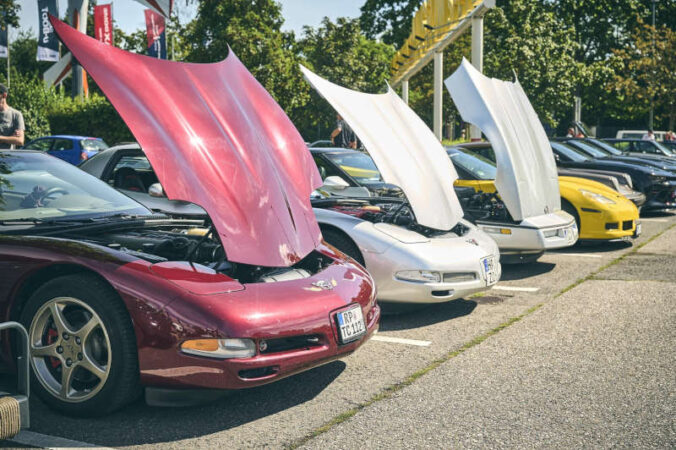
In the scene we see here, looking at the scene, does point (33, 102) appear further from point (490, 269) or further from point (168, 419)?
point (168, 419)

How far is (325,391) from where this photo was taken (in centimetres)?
424

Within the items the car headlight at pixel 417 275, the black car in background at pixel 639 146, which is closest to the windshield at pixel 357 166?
the car headlight at pixel 417 275

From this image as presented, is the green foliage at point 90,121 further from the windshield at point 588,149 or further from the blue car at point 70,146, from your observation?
the windshield at point 588,149

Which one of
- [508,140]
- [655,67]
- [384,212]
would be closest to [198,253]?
[384,212]

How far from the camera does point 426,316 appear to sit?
6.23 metres

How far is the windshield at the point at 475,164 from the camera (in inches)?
371

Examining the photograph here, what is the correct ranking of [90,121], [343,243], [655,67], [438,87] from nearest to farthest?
[343,243] → [438,87] → [90,121] → [655,67]

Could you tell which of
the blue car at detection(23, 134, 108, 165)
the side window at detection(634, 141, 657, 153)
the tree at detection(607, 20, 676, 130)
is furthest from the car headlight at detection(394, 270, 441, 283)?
the tree at detection(607, 20, 676, 130)

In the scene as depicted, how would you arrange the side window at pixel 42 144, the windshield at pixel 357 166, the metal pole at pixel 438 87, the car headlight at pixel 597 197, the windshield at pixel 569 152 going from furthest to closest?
the side window at pixel 42 144 → the metal pole at pixel 438 87 → the windshield at pixel 569 152 → the car headlight at pixel 597 197 → the windshield at pixel 357 166

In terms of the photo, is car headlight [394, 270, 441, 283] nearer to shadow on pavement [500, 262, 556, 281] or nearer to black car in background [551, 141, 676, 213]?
shadow on pavement [500, 262, 556, 281]

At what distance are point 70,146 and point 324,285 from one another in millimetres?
18872

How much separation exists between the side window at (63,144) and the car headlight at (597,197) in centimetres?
1600

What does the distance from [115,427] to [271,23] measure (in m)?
33.7

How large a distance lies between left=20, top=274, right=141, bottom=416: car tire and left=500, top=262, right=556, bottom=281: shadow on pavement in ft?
17.5
